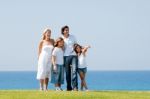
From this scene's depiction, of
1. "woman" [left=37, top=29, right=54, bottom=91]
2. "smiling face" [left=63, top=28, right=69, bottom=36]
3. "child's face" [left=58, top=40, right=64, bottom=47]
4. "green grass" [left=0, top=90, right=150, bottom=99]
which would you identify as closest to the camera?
"green grass" [left=0, top=90, right=150, bottom=99]

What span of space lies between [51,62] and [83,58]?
129 centimetres

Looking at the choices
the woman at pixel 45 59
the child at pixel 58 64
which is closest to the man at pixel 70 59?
the child at pixel 58 64

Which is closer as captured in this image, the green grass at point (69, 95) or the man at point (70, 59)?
the green grass at point (69, 95)

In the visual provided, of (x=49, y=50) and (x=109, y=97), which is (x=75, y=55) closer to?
(x=49, y=50)

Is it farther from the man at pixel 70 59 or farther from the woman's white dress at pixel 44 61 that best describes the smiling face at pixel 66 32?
the woman's white dress at pixel 44 61

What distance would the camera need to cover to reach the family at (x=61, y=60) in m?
27.1

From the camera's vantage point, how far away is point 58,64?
27.2 metres

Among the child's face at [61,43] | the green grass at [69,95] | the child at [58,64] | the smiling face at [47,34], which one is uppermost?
the smiling face at [47,34]

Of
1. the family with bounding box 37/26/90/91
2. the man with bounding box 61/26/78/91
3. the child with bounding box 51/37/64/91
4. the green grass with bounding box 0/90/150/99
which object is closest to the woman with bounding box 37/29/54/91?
the family with bounding box 37/26/90/91

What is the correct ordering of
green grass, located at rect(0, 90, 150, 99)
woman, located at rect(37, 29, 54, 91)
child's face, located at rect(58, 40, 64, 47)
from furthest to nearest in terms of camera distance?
woman, located at rect(37, 29, 54, 91), child's face, located at rect(58, 40, 64, 47), green grass, located at rect(0, 90, 150, 99)

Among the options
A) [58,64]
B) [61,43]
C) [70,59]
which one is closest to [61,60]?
[58,64]

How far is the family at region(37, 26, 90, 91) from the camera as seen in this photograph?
2712 cm

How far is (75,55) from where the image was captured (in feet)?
89.3

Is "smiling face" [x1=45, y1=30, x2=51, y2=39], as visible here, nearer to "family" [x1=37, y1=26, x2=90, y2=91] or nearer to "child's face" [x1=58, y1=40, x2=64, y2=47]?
"family" [x1=37, y1=26, x2=90, y2=91]
